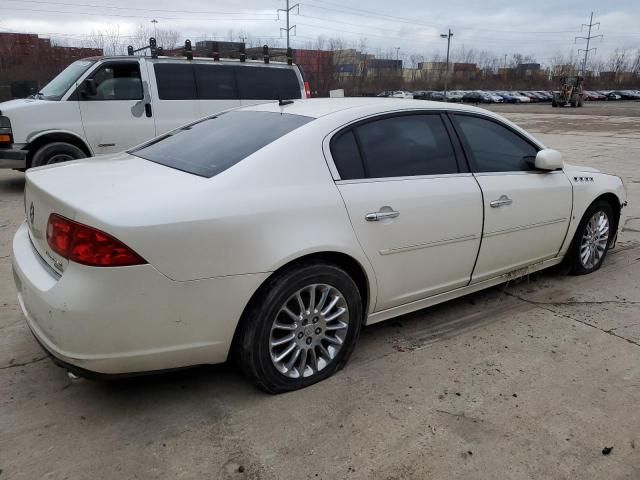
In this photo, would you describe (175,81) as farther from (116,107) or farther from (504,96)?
(504,96)

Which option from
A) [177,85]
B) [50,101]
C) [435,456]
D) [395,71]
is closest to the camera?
[435,456]

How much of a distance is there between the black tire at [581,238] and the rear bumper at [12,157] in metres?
7.23

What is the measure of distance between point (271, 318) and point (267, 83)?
7631 millimetres

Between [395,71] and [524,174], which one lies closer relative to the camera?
[524,174]

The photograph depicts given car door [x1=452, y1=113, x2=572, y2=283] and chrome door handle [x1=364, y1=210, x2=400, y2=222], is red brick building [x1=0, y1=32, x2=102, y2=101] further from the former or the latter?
chrome door handle [x1=364, y1=210, x2=400, y2=222]

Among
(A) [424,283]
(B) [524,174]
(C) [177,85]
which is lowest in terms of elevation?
(A) [424,283]

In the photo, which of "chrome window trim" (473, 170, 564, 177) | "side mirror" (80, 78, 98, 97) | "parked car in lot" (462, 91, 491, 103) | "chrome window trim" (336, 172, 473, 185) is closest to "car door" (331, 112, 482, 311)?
"chrome window trim" (336, 172, 473, 185)

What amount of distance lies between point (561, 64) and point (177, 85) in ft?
366

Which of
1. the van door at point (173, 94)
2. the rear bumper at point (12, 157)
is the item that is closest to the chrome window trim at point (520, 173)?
the van door at point (173, 94)

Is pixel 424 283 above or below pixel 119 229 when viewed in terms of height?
below

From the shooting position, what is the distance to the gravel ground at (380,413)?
227 centimetres

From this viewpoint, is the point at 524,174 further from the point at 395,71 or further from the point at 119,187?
the point at 395,71

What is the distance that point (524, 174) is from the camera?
3779 mm

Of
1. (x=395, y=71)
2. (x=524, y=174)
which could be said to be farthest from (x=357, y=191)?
(x=395, y=71)
